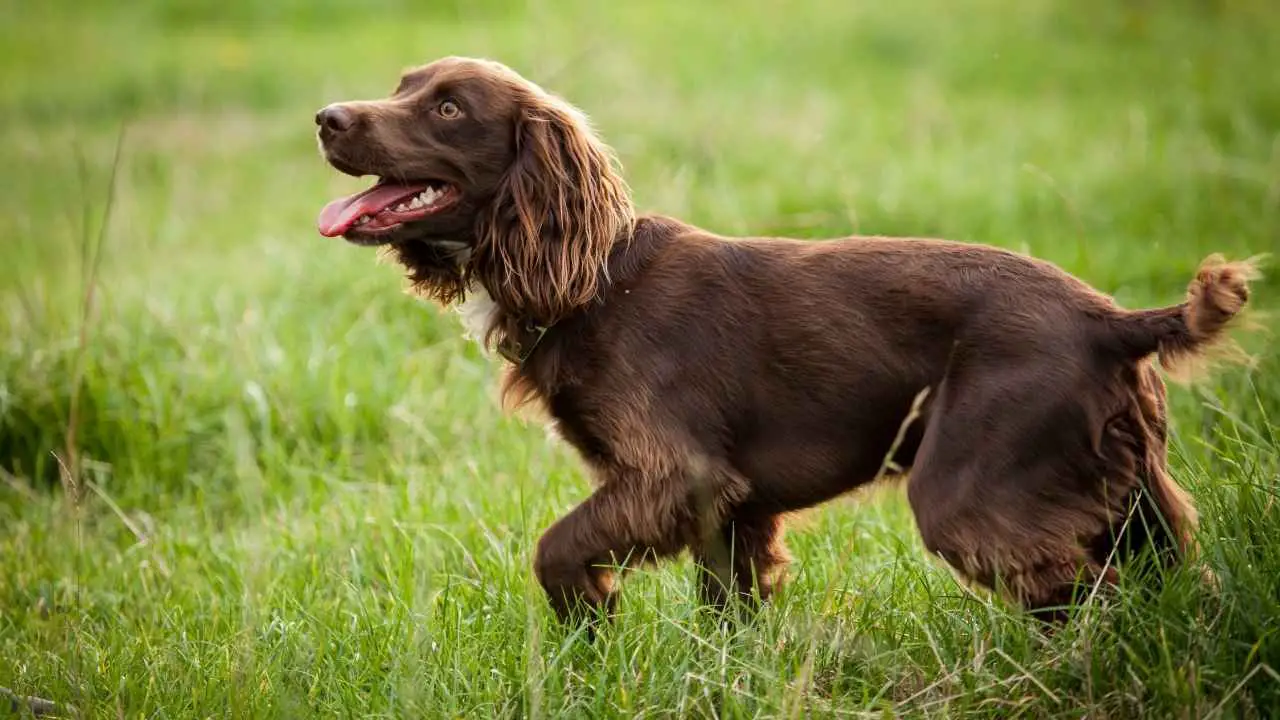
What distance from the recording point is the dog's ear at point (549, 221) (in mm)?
3189

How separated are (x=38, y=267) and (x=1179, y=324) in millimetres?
6449

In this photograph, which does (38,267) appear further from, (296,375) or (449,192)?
(449,192)

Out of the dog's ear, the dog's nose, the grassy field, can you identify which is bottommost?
the grassy field

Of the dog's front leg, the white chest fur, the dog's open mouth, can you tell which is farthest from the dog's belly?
the dog's open mouth

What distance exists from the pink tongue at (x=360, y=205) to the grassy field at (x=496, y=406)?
842 mm

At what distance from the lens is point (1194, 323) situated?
276 centimetres

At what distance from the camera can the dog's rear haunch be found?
2.84 m

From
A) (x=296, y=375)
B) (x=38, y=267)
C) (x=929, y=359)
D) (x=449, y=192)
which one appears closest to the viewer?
(x=929, y=359)

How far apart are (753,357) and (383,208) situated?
3.38 ft

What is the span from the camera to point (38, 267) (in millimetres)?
7246

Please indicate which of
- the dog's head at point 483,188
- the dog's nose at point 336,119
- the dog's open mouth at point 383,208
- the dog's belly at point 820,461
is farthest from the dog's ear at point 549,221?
the dog's belly at point 820,461

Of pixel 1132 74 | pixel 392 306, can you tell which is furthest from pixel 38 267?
pixel 1132 74

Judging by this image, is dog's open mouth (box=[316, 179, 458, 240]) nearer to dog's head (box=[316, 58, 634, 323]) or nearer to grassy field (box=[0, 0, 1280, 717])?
dog's head (box=[316, 58, 634, 323])

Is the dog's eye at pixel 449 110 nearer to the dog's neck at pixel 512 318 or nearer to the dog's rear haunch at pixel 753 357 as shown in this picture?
the dog's rear haunch at pixel 753 357
